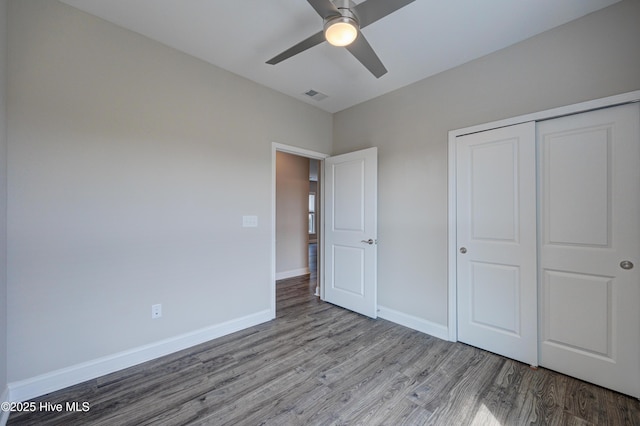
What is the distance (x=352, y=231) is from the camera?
3.43 meters

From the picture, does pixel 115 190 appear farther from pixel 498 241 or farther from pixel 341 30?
pixel 498 241

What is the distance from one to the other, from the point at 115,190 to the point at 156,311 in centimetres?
111

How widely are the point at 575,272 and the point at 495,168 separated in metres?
1.02

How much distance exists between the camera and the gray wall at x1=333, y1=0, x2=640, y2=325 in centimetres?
192

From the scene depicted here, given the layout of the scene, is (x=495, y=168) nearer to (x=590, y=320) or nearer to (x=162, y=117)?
(x=590, y=320)

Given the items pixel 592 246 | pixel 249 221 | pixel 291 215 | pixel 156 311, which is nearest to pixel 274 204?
pixel 249 221

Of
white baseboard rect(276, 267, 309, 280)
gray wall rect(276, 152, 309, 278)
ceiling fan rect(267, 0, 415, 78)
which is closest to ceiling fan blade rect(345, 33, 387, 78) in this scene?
ceiling fan rect(267, 0, 415, 78)

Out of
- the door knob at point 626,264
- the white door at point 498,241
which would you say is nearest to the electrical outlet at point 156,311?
the white door at point 498,241

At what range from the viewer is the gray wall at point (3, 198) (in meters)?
1.65

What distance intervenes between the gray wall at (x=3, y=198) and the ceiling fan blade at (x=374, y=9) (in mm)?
2254

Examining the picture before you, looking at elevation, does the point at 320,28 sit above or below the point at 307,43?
above

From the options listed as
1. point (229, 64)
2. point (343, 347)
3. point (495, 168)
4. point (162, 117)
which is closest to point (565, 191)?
point (495, 168)

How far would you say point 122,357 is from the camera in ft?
7.03

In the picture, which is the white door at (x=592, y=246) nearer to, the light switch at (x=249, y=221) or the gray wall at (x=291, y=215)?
the light switch at (x=249, y=221)
